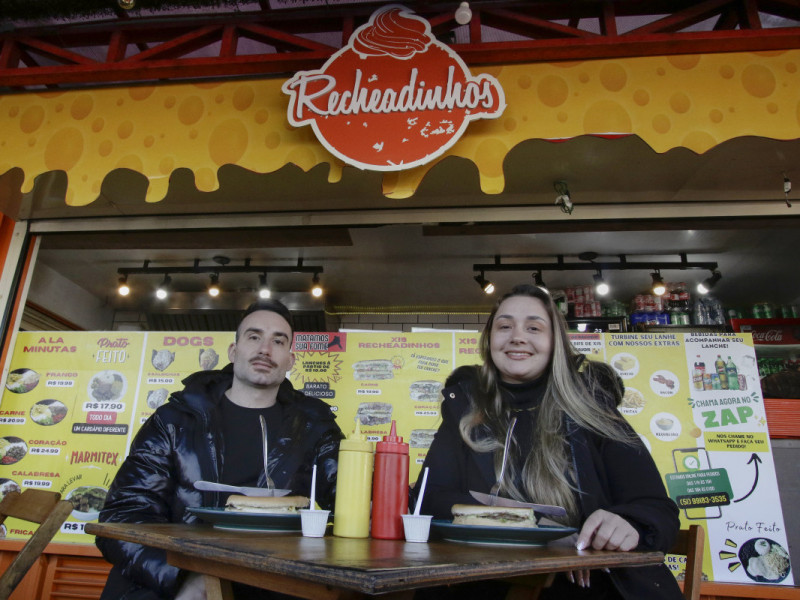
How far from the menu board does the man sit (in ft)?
3.61

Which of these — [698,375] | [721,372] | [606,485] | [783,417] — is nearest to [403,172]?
[606,485]

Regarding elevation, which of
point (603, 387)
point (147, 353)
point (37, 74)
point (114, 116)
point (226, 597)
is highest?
point (37, 74)

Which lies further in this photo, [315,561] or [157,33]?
[157,33]

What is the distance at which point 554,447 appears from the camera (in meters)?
1.78

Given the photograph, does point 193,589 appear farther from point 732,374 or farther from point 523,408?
point 732,374

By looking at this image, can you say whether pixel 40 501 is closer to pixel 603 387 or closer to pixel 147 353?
pixel 147 353

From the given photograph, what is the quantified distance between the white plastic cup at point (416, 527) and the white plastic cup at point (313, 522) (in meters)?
0.20

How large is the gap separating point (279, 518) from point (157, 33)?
3325mm

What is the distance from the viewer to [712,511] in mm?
3051

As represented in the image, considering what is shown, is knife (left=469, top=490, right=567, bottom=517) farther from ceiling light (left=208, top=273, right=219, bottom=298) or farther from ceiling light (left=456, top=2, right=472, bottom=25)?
ceiling light (left=208, top=273, right=219, bottom=298)

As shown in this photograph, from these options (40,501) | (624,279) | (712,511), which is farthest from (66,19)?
(624,279)

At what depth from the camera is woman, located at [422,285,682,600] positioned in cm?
152

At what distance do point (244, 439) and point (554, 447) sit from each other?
1.22 m

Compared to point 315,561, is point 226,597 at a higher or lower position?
lower
